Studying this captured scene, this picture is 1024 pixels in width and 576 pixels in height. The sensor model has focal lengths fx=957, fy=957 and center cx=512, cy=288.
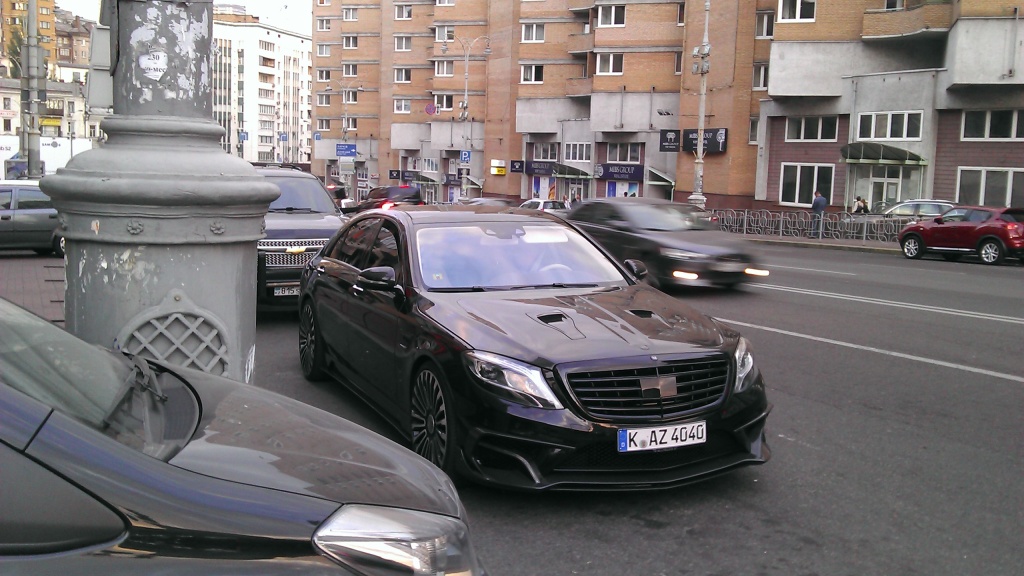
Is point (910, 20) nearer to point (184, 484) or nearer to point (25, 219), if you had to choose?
point (25, 219)

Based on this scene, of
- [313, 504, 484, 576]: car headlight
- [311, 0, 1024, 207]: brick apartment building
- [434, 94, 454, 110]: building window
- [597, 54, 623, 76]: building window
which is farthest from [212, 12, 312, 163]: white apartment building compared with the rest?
[313, 504, 484, 576]: car headlight

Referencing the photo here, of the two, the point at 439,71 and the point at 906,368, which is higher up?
the point at 439,71

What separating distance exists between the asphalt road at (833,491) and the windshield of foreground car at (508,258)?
1.22 m

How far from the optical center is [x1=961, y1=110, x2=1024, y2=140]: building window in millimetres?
34938

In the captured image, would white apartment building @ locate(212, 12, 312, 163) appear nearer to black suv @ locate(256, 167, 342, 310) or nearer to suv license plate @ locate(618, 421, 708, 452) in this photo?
black suv @ locate(256, 167, 342, 310)

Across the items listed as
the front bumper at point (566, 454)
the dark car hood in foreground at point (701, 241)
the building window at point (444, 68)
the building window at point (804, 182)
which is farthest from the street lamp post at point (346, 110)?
the front bumper at point (566, 454)

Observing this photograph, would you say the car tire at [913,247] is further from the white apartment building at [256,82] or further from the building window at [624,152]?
the white apartment building at [256,82]

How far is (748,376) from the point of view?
5.43 metres

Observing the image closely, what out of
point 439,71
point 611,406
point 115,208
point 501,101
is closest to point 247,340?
point 115,208

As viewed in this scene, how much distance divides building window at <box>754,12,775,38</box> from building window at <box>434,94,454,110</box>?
35.3 m

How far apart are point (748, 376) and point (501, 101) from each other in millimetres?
67916

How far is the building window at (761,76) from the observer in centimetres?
4784

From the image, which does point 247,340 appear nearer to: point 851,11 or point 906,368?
point 906,368

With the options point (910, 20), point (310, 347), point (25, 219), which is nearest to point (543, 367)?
point (310, 347)
